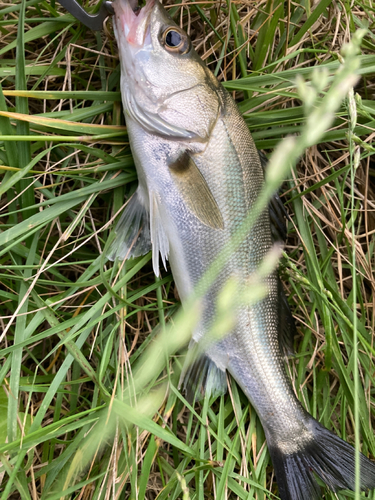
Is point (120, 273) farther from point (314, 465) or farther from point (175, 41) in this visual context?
point (314, 465)

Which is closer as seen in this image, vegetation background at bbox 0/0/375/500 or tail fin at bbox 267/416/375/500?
vegetation background at bbox 0/0/375/500

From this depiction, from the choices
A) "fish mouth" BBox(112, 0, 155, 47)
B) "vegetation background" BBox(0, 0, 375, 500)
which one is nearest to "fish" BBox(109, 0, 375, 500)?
"fish mouth" BBox(112, 0, 155, 47)

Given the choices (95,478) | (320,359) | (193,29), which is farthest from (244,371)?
(193,29)

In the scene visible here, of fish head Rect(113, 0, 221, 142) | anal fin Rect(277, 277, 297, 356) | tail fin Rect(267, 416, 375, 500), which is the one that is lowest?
tail fin Rect(267, 416, 375, 500)

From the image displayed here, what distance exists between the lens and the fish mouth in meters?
1.59

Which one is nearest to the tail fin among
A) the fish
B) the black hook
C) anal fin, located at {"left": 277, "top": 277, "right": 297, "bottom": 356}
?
the fish

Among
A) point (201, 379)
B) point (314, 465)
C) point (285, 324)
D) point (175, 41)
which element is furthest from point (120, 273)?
point (314, 465)

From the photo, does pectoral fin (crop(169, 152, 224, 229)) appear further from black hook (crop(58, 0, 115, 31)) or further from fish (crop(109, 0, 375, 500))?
black hook (crop(58, 0, 115, 31))

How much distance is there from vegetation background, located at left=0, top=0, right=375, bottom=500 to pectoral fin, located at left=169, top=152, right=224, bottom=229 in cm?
32

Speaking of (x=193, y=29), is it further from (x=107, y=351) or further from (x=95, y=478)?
(x=95, y=478)

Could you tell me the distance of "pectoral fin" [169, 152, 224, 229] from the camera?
169 cm

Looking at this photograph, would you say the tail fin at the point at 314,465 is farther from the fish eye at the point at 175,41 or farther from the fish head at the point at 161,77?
the fish eye at the point at 175,41

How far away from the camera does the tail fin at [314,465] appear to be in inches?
71.4

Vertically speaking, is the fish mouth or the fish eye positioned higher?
the fish mouth
